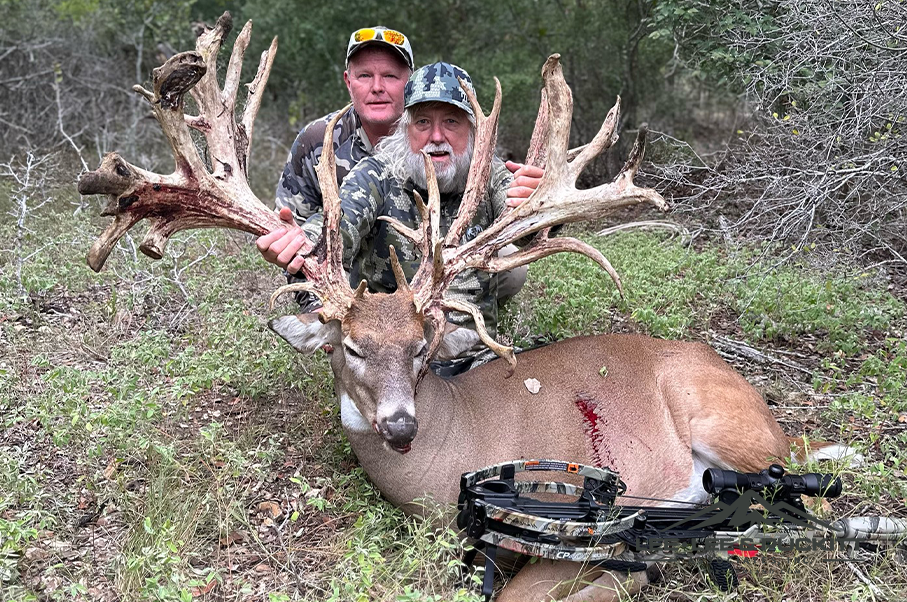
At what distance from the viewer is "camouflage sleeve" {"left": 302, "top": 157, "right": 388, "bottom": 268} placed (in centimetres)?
409

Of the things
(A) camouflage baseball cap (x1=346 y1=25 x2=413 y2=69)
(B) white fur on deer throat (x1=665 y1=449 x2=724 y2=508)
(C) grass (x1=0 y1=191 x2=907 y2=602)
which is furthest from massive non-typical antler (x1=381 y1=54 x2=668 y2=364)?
(A) camouflage baseball cap (x1=346 y1=25 x2=413 y2=69)

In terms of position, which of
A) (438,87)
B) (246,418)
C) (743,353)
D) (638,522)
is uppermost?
(438,87)

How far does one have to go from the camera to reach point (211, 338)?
15.7ft

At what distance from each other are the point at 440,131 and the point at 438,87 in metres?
0.25

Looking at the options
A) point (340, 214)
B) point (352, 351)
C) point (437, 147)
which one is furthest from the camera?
point (437, 147)

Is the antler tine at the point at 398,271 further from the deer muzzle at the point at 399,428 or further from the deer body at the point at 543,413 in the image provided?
the deer muzzle at the point at 399,428

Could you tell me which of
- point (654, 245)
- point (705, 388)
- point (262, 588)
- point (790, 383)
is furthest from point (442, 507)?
point (654, 245)

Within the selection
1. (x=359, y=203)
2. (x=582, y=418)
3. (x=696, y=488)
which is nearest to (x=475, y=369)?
(x=582, y=418)

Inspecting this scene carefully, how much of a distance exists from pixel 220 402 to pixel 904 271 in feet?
16.9

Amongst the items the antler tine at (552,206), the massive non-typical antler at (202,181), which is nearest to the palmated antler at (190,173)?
the massive non-typical antler at (202,181)

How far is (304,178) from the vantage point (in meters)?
5.71

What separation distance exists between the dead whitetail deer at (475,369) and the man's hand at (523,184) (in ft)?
0.47

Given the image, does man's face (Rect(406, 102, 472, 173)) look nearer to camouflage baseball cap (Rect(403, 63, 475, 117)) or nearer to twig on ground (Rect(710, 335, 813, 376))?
camouflage baseball cap (Rect(403, 63, 475, 117))

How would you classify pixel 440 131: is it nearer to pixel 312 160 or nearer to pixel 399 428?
pixel 312 160
